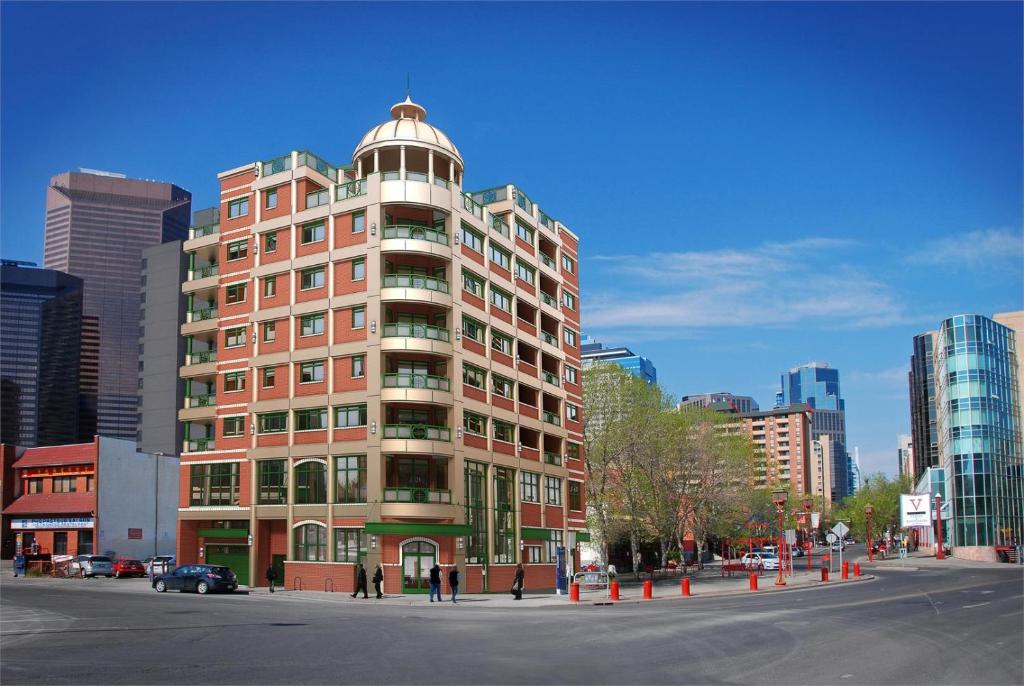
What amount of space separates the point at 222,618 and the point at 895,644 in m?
20.8

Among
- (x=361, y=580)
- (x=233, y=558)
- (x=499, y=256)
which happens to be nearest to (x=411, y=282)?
(x=499, y=256)

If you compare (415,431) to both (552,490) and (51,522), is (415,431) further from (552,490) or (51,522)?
(51,522)

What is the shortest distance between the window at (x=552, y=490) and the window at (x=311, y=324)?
78.6ft

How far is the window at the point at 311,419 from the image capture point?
196 feet

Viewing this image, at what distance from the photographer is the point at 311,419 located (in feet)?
198

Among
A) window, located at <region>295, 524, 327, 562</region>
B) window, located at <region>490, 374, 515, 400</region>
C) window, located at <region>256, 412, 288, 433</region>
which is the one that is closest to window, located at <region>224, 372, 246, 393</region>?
window, located at <region>256, 412, 288, 433</region>

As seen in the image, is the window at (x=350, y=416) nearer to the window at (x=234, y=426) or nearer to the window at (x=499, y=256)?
the window at (x=234, y=426)

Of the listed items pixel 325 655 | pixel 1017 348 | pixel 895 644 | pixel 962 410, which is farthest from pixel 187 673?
pixel 1017 348

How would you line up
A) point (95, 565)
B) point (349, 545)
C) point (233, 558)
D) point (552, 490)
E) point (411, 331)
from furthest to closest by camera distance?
point (552, 490) < point (95, 565) < point (233, 558) < point (411, 331) < point (349, 545)

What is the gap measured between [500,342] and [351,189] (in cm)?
1608

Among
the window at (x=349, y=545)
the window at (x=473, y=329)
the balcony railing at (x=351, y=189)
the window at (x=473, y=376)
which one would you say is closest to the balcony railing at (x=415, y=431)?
the window at (x=473, y=376)

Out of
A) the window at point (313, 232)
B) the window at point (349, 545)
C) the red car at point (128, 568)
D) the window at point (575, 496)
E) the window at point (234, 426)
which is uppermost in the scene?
the window at point (313, 232)

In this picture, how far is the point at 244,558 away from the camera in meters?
62.4

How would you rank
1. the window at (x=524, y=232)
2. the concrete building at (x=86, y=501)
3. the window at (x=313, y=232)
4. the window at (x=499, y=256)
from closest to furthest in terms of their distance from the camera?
the window at (x=313, y=232)
the window at (x=499, y=256)
the window at (x=524, y=232)
the concrete building at (x=86, y=501)
